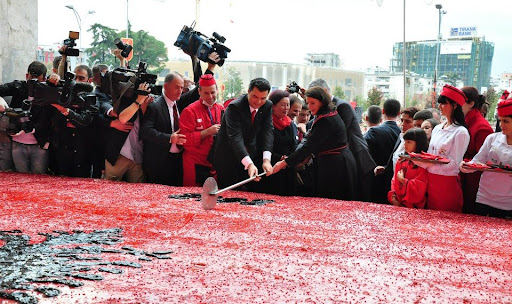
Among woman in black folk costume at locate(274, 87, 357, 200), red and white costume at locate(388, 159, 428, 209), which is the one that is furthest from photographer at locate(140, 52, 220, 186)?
red and white costume at locate(388, 159, 428, 209)

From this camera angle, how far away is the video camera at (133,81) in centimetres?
491

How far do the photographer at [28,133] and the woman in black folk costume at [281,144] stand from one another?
2.04 m

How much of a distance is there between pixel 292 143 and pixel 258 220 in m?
1.71

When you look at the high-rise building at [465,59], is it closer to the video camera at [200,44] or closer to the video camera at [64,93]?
the video camera at [200,44]

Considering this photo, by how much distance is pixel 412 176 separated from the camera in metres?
4.39

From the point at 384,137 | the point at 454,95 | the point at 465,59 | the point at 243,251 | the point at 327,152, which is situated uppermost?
the point at 465,59

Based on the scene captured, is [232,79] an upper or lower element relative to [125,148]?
upper

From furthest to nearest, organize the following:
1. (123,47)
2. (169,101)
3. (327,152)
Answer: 1. (123,47)
2. (169,101)
3. (327,152)

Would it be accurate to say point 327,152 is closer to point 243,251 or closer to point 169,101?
point 169,101

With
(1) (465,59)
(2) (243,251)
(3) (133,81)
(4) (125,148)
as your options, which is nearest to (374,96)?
(1) (465,59)

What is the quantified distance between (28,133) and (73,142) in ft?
1.42

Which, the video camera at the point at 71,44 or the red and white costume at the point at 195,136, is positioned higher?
the video camera at the point at 71,44

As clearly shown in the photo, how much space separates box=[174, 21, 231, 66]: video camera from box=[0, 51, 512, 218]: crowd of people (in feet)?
0.31

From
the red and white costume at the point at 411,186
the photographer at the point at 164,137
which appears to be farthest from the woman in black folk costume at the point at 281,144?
the red and white costume at the point at 411,186
